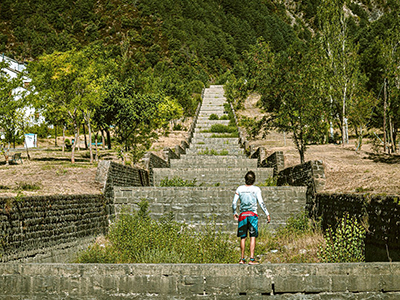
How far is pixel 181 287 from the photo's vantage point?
6.72 m

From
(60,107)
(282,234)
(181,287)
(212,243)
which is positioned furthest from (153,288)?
(60,107)

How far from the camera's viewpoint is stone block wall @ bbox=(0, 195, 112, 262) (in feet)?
27.7

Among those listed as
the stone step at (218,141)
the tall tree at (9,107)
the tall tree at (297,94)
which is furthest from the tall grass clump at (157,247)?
the stone step at (218,141)

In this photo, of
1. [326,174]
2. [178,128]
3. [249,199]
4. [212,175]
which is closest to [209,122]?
[178,128]

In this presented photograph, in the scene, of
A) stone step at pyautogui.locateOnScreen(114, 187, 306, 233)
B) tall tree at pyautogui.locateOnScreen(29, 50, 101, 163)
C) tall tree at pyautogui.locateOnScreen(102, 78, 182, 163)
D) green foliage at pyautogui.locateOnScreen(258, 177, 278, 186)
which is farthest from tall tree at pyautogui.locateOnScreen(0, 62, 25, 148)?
green foliage at pyautogui.locateOnScreen(258, 177, 278, 186)

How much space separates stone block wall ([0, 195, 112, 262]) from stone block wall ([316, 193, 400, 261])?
7031 millimetres

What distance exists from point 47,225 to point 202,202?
5.75 meters

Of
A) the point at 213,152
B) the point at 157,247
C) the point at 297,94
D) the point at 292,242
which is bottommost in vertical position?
the point at 292,242

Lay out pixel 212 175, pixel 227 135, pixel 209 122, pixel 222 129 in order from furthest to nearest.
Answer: pixel 209 122 → pixel 222 129 → pixel 227 135 → pixel 212 175

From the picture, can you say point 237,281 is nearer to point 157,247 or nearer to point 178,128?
point 157,247

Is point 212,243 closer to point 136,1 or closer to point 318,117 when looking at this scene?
point 318,117

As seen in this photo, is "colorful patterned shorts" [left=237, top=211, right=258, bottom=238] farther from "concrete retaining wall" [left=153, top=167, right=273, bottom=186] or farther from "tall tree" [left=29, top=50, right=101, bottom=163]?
"tall tree" [left=29, top=50, right=101, bottom=163]

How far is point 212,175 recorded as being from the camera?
1894 cm

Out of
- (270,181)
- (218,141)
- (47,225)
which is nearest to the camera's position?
(47,225)
